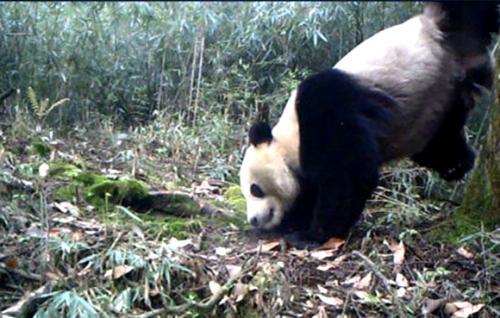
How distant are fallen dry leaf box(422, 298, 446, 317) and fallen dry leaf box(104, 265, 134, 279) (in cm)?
145

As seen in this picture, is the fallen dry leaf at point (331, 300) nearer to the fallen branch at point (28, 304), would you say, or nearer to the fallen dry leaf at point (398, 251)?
the fallen dry leaf at point (398, 251)

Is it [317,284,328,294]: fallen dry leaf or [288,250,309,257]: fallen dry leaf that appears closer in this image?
[317,284,328,294]: fallen dry leaf

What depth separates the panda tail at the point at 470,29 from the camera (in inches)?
201

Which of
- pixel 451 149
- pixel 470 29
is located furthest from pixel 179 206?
pixel 470 29

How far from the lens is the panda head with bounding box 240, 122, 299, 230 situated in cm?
535

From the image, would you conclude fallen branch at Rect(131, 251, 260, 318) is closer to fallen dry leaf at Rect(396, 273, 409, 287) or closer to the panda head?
fallen dry leaf at Rect(396, 273, 409, 287)

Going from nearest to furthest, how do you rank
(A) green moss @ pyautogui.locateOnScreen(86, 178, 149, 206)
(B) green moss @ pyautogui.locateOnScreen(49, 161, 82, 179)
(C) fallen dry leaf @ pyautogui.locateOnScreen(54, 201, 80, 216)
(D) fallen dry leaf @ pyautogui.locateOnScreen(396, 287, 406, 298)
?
(D) fallen dry leaf @ pyautogui.locateOnScreen(396, 287, 406, 298)
(C) fallen dry leaf @ pyautogui.locateOnScreen(54, 201, 80, 216)
(A) green moss @ pyautogui.locateOnScreen(86, 178, 149, 206)
(B) green moss @ pyautogui.locateOnScreen(49, 161, 82, 179)

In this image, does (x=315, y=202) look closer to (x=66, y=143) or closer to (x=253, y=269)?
(x=253, y=269)

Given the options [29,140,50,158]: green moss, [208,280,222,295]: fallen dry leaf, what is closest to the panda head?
[208,280,222,295]: fallen dry leaf

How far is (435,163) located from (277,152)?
3.94ft

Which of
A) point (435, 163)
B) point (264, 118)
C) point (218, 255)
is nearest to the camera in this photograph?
point (218, 255)

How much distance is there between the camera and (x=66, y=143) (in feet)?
22.2

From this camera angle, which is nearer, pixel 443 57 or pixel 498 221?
pixel 498 221

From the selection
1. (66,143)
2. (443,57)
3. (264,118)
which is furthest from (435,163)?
(66,143)
